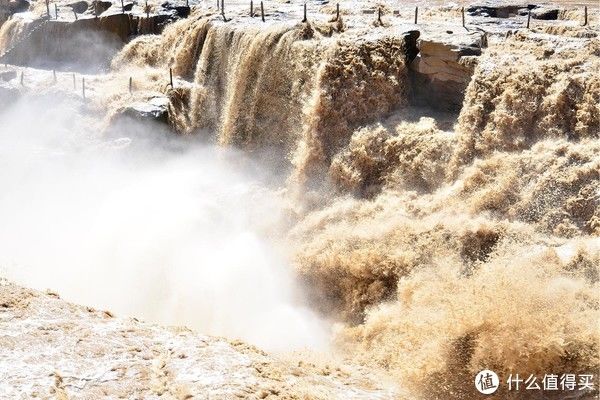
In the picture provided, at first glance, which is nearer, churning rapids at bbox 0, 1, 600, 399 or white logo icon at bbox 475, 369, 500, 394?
white logo icon at bbox 475, 369, 500, 394

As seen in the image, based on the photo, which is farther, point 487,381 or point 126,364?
point 487,381

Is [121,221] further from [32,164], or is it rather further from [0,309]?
[0,309]

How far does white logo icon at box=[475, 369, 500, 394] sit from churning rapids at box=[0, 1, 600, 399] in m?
0.11

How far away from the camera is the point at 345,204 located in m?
10.9

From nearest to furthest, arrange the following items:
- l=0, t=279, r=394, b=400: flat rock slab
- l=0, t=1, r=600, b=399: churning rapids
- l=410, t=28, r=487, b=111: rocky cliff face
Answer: l=0, t=279, r=394, b=400: flat rock slab, l=0, t=1, r=600, b=399: churning rapids, l=410, t=28, r=487, b=111: rocky cliff face

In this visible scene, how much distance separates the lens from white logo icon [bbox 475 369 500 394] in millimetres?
6828

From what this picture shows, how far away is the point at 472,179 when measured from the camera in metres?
9.57

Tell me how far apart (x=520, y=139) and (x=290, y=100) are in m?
5.14

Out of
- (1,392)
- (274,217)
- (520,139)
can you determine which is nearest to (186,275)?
(274,217)

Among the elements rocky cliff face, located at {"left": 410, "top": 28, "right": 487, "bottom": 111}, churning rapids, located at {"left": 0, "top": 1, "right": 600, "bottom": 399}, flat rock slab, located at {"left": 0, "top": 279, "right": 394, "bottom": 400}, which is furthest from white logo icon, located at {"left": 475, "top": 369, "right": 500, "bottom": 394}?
rocky cliff face, located at {"left": 410, "top": 28, "right": 487, "bottom": 111}

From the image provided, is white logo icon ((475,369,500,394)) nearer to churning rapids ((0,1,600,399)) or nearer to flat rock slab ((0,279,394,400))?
churning rapids ((0,1,600,399))

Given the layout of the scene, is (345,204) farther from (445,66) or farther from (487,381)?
(487,381)

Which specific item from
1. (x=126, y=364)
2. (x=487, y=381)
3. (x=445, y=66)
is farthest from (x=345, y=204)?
(x=126, y=364)

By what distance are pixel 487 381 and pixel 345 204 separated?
4662mm
